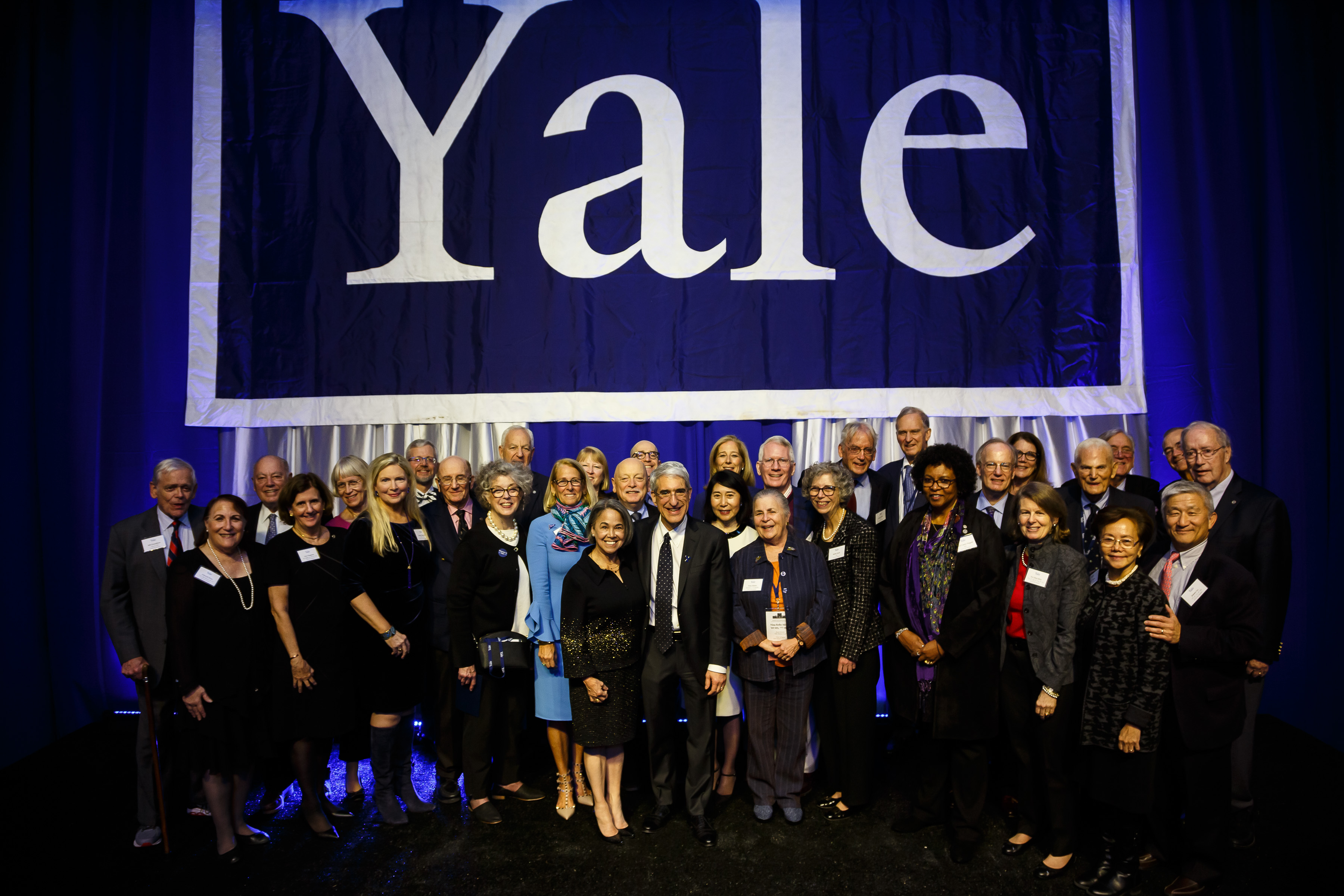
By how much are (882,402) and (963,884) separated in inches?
106

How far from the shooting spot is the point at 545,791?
3.72m

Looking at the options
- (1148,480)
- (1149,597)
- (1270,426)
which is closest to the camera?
(1149,597)

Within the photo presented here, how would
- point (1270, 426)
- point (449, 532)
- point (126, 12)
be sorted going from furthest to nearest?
1. point (126, 12)
2. point (1270, 426)
3. point (449, 532)

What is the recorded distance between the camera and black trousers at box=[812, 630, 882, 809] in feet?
11.0

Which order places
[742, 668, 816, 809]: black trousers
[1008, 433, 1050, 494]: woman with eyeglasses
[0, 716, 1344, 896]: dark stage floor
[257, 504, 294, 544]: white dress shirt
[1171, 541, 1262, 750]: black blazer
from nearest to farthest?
1. [1171, 541, 1262, 750]: black blazer
2. [0, 716, 1344, 896]: dark stage floor
3. [742, 668, 816, 809]: black trousers
4. [1008, 433, 1050, 494]: woman with eyeglasses
5. [257, 504, 294, 544]: white dress shirt

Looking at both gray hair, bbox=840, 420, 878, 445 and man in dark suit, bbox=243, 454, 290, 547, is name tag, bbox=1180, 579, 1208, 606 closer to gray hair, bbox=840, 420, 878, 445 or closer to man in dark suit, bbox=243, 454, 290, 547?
gray hair, bbox=840, 420, 878, 445

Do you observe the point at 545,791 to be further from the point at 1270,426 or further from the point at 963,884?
the point at 1270,426

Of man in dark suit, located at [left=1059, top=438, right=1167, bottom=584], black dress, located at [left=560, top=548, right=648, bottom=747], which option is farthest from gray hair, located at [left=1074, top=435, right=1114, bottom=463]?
black dress, located at [left=560, top=548, right=648, bottom=747]

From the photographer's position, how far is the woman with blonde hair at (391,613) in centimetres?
324

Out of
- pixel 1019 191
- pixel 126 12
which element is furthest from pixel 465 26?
pixel 1019 191

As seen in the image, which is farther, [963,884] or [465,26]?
[465,26]

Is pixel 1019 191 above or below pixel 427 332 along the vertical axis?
above

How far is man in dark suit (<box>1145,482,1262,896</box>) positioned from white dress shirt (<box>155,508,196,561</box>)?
4044 millimetres

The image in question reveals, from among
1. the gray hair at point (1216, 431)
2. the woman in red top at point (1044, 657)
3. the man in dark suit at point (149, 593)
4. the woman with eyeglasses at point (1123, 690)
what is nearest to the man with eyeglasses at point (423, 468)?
the man in dark suit at point (149, 593)
